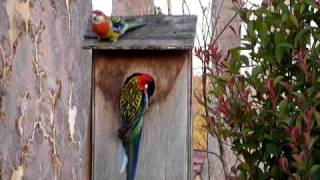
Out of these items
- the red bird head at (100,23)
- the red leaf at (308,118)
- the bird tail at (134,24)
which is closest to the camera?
the red leaf at (308,118)

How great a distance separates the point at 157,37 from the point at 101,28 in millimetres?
199

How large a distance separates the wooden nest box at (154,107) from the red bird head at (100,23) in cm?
11

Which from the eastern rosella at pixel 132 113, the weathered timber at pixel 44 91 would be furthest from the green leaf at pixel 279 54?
the weathered timber at pixel 44 91

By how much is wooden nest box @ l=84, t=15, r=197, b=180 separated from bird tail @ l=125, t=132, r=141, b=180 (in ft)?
0.11

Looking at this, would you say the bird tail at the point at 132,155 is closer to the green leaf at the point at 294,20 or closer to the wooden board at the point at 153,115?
the wooden board at the point at 153,115

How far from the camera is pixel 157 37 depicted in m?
2.53

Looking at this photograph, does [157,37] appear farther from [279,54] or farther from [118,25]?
[279,54]

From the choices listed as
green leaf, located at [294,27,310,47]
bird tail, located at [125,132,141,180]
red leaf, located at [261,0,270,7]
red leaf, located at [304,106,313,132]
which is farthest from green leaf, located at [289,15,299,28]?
bird tail, located at [125,132,141,180]

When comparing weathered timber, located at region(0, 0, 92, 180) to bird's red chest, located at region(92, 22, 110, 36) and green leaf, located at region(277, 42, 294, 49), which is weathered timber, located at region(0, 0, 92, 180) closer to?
bird's red chest, located at region(92, 22, 110, 36)

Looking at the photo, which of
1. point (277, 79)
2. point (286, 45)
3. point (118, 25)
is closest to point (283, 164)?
point (277, 79)

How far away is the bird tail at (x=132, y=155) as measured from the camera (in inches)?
103

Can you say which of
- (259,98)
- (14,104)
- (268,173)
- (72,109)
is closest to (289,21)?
(259,98)

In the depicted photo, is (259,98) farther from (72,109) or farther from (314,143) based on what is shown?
(72,109)

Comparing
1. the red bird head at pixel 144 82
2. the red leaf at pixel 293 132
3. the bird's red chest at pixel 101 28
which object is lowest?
the red leaf at pixel 293 132
